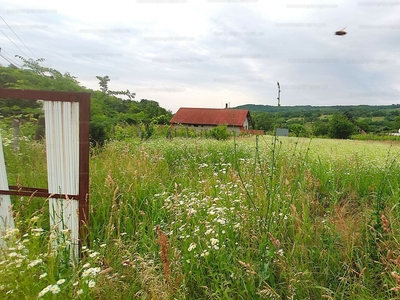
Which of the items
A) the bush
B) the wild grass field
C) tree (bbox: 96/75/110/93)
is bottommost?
the wild grass field

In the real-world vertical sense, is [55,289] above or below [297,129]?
below

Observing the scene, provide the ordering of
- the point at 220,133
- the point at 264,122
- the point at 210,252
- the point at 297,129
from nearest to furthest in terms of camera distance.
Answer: the point at 210,252 → the point at 264,122 → the point at 297,129 → the point at 220,133

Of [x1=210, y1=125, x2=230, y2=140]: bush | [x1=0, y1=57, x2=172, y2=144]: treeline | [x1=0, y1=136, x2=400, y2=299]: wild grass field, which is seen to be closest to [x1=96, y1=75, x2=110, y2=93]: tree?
[x1=0, y1=57, x2=172, y2=144]: treeline

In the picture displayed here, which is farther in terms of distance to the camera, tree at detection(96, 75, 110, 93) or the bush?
the bush

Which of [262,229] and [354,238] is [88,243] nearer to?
[262,229]

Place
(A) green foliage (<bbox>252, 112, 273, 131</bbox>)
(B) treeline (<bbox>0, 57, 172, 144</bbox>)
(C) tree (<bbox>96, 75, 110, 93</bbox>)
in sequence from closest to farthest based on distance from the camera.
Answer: (A) green foliage (<bbox>252, 112, 273, 131</bbox>) < (B) treeline (<bbox>0, 57, 172, 144</bbox>) < (C) tree (<bbox>96, 75, 110, 93</bbox>)

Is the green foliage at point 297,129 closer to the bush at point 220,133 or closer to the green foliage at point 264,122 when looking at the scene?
the green foliage at point 264,122

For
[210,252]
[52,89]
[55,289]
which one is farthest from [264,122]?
[52,89]

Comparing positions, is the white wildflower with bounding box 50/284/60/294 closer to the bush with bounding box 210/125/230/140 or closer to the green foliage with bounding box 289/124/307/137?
the green foliage with bounding box 289/124/307/137

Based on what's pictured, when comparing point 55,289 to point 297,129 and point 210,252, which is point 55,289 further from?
point 297,129

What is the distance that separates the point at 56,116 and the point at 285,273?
2301 mm

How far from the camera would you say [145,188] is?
3348 mm

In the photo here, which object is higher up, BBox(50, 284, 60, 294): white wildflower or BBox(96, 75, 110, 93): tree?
BBox(96, 75, 110, 93): tree

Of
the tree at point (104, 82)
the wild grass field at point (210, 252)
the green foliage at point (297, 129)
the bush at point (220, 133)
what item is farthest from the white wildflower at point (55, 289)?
the bush at point (220, 133)
